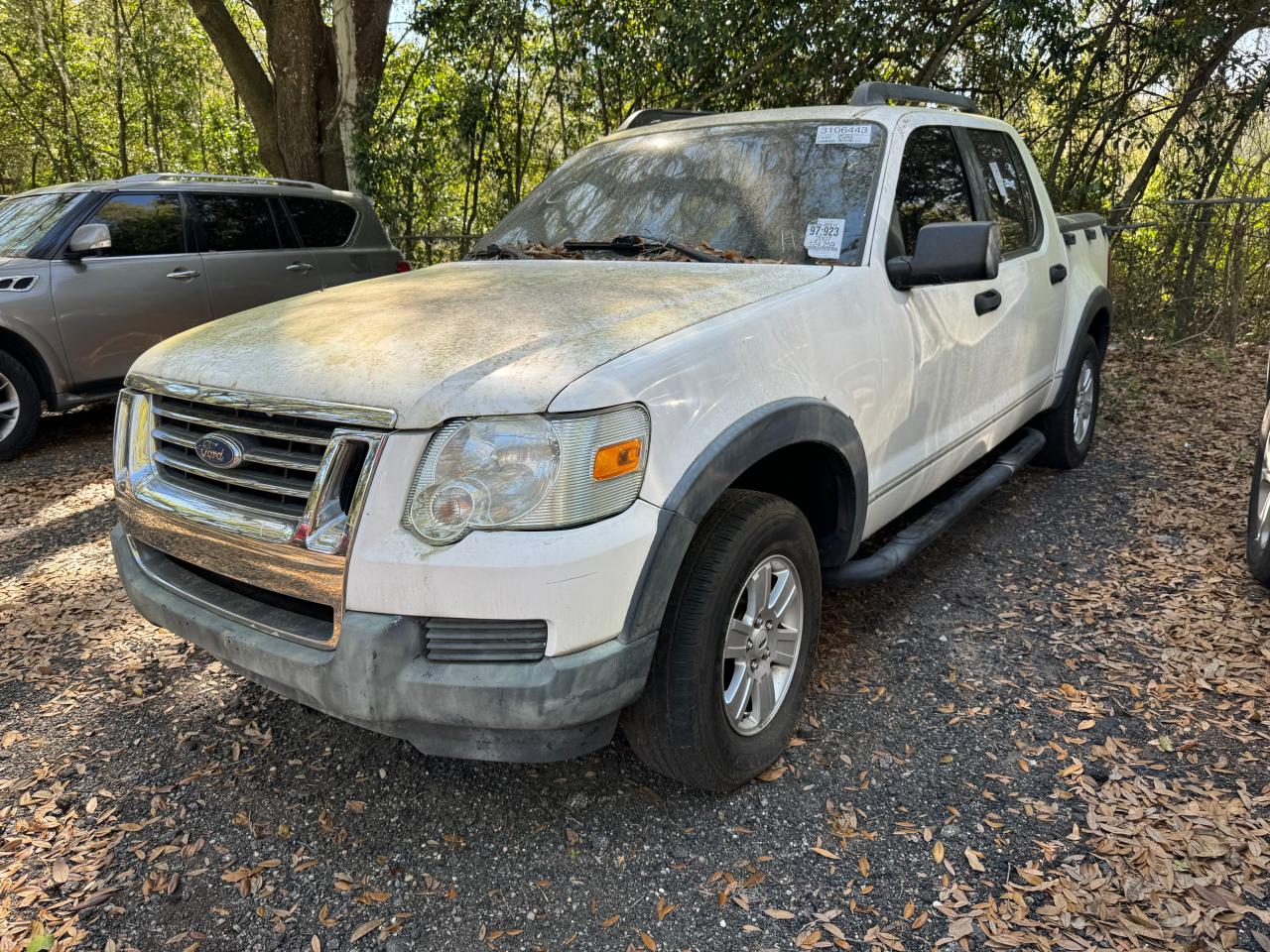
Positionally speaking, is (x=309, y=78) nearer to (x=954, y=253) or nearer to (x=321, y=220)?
(x=321, y=220)

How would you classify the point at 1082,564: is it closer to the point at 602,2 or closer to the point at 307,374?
the point at 307,374

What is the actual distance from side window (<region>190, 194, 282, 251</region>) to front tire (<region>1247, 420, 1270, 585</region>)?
6858 millimetres

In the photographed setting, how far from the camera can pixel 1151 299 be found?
28.9 feet

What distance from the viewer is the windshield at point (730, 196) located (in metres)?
3.04

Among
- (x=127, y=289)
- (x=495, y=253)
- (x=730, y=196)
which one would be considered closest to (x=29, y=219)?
(x=127, y=289)

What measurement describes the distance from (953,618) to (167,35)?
56.9 feet

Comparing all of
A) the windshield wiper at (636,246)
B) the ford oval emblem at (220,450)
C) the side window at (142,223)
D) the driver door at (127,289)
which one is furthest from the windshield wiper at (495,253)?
the side window at (142,223)

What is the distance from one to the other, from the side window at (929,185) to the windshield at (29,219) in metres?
5.83

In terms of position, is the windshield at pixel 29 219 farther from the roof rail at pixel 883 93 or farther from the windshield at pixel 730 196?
the roof rail at pixel 883 93

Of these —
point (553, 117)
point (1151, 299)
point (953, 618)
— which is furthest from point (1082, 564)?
point (553, 117)

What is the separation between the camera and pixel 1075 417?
5109 mm

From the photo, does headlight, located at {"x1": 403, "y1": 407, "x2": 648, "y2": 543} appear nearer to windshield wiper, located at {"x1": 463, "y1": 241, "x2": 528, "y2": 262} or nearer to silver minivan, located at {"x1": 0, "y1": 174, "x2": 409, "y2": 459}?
windshield wiper, located at {"x1": 463, "y1": 241, "x2": 528, "y2": 262}

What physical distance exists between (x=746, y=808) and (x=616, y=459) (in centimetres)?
115

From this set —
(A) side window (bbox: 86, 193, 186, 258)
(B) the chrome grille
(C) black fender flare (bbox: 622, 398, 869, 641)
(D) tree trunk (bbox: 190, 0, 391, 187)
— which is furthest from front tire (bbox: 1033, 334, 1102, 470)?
(D) tree trunk (bbox: 190, 0, 391, 187)
